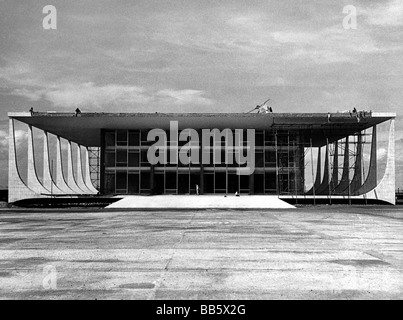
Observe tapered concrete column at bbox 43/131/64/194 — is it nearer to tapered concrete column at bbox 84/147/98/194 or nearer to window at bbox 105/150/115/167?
window at bbox 105/150/115/167

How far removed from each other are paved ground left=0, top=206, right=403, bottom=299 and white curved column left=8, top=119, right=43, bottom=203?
29.1m

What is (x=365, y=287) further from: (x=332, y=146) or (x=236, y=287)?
(x=332, y=146)

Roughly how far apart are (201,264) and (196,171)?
41.4 metres

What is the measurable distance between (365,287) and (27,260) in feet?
25.3

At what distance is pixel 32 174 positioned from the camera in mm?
48062

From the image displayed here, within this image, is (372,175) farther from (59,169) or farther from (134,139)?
(59,169)

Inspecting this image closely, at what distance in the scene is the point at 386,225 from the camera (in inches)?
810

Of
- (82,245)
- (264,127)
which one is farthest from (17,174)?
(82,245)

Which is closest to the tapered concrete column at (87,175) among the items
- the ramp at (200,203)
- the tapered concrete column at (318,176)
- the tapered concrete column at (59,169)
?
the tapered concrete column at (59,169)

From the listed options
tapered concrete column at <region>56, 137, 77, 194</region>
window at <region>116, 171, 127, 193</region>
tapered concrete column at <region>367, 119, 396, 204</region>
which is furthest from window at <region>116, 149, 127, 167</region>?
tapered concrete column at <region>367, 119, 396, 204</region>

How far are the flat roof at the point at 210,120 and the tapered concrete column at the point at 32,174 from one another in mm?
1872

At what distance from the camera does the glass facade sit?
51.8 metres

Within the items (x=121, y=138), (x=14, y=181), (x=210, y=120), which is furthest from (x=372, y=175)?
(x=14, y=181)
